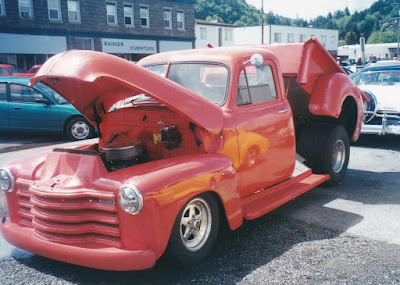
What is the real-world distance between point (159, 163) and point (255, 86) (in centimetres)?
156

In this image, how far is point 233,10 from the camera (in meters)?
87.8

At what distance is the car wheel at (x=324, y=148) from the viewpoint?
5.48m

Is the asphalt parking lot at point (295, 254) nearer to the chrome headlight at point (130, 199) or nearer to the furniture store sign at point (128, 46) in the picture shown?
the chrome headlight at point (130, 199)

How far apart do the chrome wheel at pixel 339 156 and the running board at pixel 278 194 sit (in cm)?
59

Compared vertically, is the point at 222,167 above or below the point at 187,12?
below

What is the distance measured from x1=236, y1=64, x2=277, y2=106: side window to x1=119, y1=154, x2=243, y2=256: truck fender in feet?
2.80

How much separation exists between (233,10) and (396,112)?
8460 centimetres

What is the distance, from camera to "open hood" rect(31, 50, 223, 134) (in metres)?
2.96

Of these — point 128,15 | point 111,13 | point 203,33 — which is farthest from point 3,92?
point 203,33

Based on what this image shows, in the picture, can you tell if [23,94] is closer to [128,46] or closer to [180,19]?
[128,46]

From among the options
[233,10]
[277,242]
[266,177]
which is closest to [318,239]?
[277,242]

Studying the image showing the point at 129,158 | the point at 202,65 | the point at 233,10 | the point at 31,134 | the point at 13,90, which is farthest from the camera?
the point at 233,10

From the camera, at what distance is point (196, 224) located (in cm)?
343

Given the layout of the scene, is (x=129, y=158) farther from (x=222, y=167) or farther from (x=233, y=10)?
(x=233, y=10)
